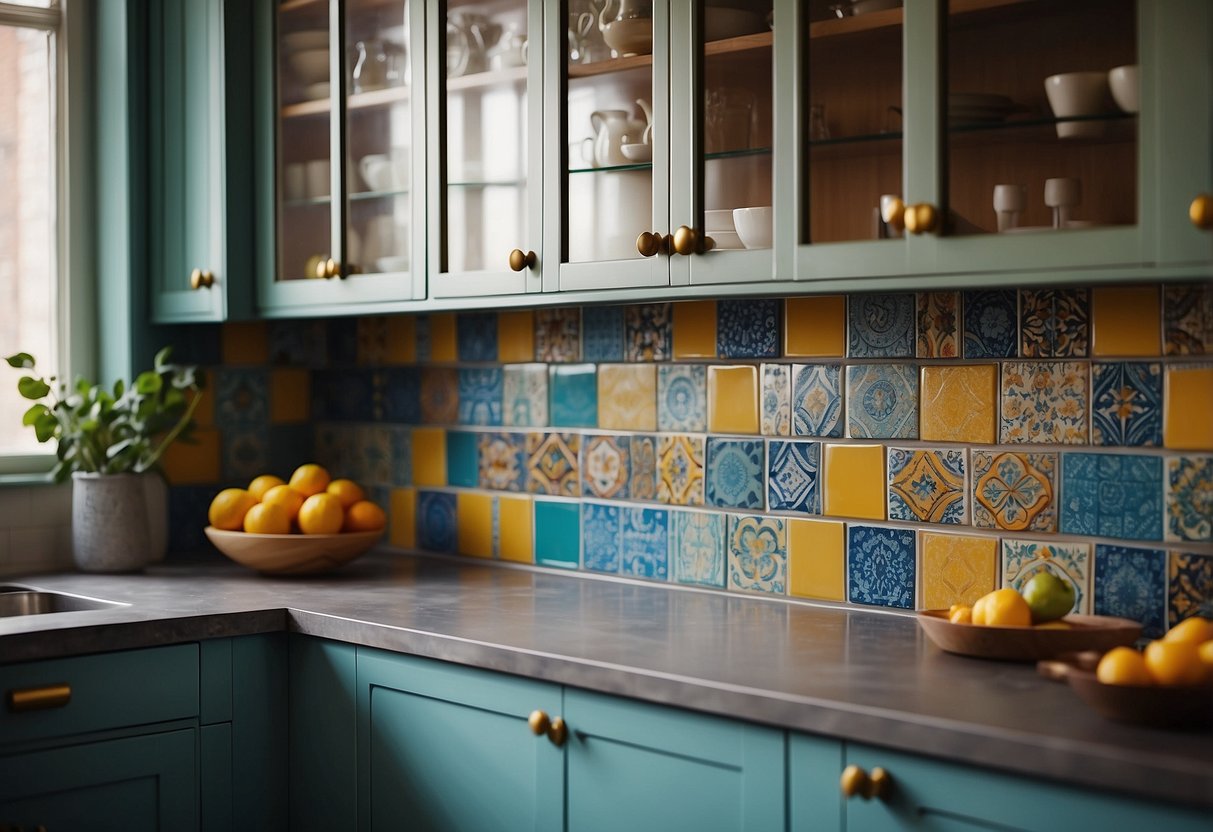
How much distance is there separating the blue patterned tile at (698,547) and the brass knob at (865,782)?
90 centimetres

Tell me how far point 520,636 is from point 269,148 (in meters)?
1.31

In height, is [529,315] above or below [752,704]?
above

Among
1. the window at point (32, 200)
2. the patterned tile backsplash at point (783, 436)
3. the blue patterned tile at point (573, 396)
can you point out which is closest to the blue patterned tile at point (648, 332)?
the patterned tile backsplash at point (783, 436)

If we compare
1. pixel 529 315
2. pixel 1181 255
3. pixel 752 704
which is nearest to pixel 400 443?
pixel 529 315

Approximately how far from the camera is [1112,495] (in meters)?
2.01

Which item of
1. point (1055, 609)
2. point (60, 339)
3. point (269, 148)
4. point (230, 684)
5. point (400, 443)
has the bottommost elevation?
point (230, 684)

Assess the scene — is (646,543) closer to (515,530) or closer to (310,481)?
(515,530)

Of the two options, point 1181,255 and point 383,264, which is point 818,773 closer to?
point 1181,255

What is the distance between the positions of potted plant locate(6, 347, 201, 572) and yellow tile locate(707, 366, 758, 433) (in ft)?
3.78

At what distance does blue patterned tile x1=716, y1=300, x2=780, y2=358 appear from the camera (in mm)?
2406

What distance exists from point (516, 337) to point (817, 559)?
2.83 feet

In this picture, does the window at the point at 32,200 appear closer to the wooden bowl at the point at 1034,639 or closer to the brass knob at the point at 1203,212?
the wooden bowl at the point at 1034,639

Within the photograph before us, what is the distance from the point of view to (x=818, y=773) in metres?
1.63

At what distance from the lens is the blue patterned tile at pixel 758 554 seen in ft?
7.86
